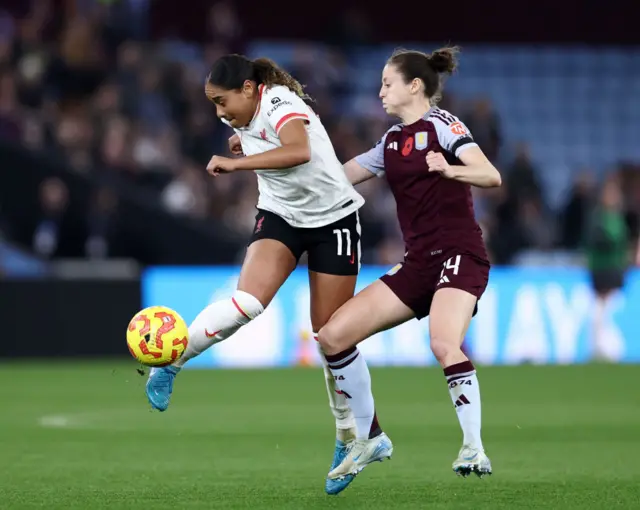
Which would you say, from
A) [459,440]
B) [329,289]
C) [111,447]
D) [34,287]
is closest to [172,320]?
[329,289]

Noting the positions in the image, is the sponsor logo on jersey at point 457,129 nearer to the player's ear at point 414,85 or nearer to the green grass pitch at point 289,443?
the player's ear at point 414,85

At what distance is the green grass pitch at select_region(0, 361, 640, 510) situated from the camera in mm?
6359

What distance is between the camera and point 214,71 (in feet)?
21.9

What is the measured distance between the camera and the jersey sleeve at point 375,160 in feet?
22.7

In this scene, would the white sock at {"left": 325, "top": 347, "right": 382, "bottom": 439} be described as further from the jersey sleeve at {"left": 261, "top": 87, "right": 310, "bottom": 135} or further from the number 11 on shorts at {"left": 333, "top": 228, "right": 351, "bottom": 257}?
the jersey sleeve at {"left": 261, "top": 87, "right": 310, "bottom": 135}

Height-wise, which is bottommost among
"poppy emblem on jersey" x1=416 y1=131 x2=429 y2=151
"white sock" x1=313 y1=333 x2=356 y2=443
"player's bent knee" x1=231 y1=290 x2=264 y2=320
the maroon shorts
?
"white sock" x1=313 y1=333 x2=356 y2=443

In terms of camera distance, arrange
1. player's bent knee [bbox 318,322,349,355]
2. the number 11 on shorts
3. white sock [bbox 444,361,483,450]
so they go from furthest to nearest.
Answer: the number 11 on shorts, player's bent knee [bbox 318,322,349,355], white sock [bbox 444,361,483,450]

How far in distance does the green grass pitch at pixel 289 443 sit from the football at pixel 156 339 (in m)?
0.62

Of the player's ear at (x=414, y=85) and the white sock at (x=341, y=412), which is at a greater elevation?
the player's ear at (x=414, y=85)

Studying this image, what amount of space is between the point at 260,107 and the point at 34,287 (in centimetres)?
944

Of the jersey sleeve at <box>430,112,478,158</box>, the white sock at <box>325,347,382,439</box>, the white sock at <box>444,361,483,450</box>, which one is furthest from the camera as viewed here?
the white sock at <box>325,347,382,439</box>

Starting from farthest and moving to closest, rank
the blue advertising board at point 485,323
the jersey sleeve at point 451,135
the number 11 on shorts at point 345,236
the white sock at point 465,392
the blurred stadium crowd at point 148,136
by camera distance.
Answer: the blurred stadium crowd at point 148,136 → the blue advertising board at point 485,323 → the number 11 on shorts at point 345,236 → the jersey sleeve at point 451,135 → the white sock at point 465,392

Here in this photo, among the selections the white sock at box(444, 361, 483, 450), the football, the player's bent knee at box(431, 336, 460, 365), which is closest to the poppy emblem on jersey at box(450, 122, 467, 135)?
the player's bent knee at box(431, 336, 460, 365)

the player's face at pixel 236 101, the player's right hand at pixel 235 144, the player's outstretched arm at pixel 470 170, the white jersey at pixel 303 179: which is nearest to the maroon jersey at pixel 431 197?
the player's outstretched arm at pixel 470 170
